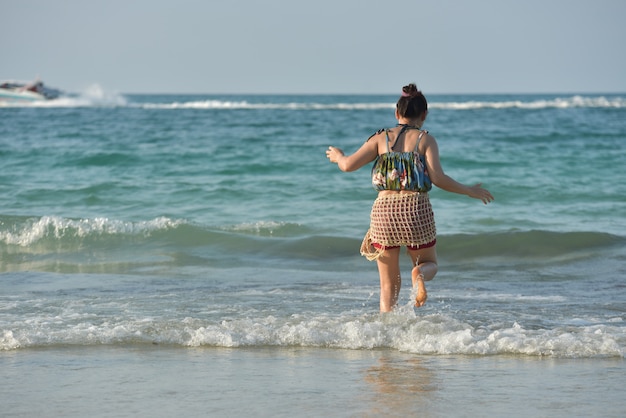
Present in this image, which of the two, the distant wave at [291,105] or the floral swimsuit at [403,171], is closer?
the floral swimsuit at [403,171]

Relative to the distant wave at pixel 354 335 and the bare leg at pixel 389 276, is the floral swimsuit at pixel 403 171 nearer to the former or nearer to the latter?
the bare leg at pixel 389 276

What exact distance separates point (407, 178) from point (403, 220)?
0.25m

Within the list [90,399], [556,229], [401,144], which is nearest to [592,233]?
[556,229]

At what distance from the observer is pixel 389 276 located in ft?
18.1

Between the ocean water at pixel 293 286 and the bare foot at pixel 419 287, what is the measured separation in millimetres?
272

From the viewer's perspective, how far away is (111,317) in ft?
20.1

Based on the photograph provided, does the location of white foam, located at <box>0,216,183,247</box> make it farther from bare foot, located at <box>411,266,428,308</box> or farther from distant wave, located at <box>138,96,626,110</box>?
distant wave, located at <box>138,96,626,110</box>

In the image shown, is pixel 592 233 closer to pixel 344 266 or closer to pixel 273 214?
pixel 344 266

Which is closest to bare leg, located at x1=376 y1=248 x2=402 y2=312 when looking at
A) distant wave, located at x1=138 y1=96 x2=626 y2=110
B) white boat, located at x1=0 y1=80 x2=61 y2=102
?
distant wave, located at x1=138 y1=96 x2=626 y2=110

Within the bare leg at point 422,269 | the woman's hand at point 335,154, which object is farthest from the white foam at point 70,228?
the bare leg at point 422,269

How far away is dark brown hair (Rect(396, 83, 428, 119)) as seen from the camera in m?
5.21

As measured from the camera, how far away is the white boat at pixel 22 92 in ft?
212

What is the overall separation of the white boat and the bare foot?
208ft

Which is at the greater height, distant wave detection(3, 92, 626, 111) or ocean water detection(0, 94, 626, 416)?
distant wave detection(3, 92, 626, 111)
